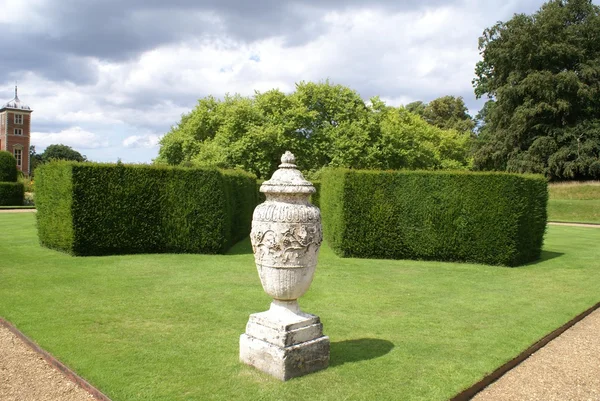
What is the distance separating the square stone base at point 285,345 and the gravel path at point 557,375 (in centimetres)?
177

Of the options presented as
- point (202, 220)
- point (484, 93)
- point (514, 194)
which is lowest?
point (202, 220)

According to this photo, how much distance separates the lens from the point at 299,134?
3656 cm

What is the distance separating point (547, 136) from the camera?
128ft

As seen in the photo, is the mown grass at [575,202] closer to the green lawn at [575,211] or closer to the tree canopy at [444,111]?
the green lawn at [575,211]

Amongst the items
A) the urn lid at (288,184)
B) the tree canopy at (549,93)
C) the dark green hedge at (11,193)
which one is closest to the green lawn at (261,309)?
the urn lid at (288,184)

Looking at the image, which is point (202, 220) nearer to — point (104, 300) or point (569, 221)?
point (104, 300)

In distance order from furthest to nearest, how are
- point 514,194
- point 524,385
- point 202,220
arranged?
point 202,220
point 514,194
point 524,385

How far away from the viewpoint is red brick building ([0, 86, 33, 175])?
227ft

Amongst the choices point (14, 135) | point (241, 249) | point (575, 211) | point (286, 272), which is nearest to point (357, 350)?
point (286, 272)

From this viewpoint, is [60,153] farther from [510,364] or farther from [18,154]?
[510,364]

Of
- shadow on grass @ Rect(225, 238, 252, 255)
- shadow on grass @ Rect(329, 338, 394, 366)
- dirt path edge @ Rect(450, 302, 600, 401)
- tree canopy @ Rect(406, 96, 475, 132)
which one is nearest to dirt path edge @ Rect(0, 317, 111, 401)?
shadow on grass @ Rect(329, 338, 394, 366)

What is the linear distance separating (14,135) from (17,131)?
0.82 metres

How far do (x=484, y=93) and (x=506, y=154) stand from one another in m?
9.19

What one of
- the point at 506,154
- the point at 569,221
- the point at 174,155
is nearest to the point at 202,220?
the point at 569,221
